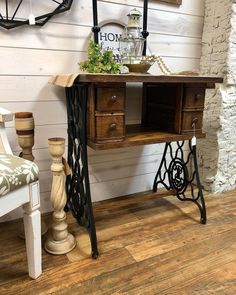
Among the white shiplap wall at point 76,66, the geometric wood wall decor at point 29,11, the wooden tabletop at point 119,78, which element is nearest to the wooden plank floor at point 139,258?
the white shiplap wall at point 76,66

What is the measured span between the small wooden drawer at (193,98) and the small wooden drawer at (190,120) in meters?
0.04

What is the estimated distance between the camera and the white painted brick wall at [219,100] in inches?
65.9

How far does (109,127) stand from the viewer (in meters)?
1.18

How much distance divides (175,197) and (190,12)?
124 cm

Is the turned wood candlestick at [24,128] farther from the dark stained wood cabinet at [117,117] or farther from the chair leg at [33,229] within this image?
the chair leg at [33,229]

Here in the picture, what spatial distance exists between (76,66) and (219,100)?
943 millimetres

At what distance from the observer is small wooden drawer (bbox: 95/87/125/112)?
1133mm

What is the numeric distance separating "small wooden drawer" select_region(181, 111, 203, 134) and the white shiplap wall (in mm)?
428

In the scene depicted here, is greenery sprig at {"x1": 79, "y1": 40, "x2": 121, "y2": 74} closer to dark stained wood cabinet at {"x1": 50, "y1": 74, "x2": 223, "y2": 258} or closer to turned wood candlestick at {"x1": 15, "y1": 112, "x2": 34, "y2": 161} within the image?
dark stained wood cabinet at {"x1": 50, "y1": 74, "x2": 223, "y2": 258}

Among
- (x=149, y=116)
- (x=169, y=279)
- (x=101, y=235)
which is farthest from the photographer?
(x=149, y=116)

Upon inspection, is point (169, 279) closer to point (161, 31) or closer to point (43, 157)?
point (43, 157)

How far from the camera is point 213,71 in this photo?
179 centimetres

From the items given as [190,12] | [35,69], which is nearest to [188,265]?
[35,69]

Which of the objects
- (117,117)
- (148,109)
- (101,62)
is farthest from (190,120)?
(101,62)
